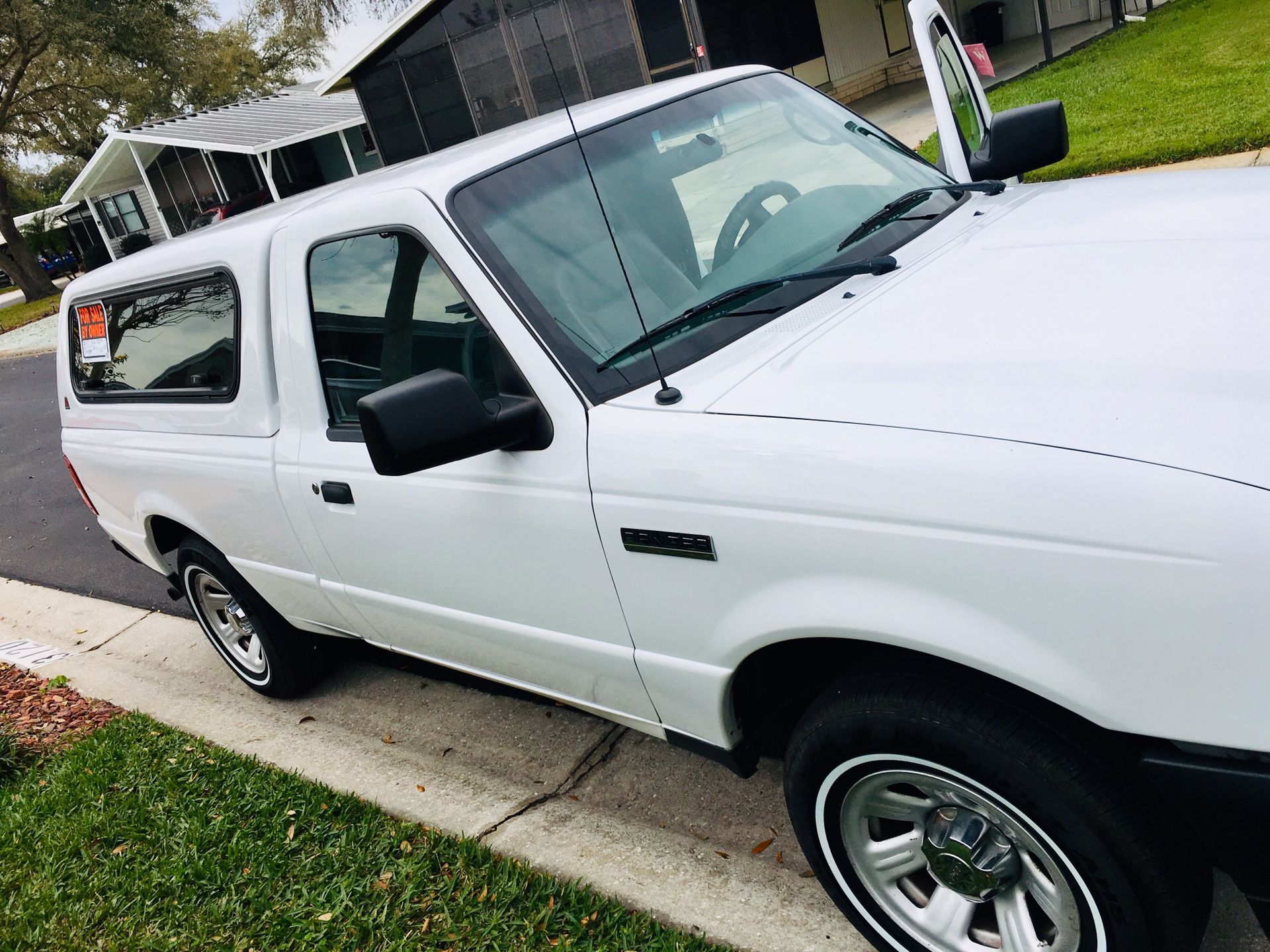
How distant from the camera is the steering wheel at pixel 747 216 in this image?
114 inches

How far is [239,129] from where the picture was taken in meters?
32.6

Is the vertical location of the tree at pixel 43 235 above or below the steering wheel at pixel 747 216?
above

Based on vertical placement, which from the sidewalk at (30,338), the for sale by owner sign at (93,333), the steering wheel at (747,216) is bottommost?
the sidewalk at (30,338)

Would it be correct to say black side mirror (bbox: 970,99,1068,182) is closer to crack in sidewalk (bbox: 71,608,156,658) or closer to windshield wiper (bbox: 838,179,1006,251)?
windshield wiper (bbox: 838,179,1006,251)

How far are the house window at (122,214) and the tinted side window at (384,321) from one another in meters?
43.1

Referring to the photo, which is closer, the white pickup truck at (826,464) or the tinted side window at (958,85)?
the white pickup truck at (826,464)

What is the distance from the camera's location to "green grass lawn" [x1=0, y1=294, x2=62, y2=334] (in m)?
29.7

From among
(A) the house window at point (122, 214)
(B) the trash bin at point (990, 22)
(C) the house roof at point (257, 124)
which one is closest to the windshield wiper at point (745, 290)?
(B) the trash bin at point (990, 22)

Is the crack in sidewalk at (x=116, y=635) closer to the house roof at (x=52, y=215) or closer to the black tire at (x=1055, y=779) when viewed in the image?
→ the black tire at (x=1055, y=779)

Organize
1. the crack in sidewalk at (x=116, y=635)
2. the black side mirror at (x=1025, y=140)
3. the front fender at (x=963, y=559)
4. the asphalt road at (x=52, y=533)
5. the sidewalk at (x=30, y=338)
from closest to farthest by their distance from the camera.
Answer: the front fender at (x=963, y=559) → the black side mirror at (x=1025, y=140) → the crack in sidewalk at (x=116, y=635) → the asphalt road at (x=52, y=533) → the sidewalk at (x=30, y=338)

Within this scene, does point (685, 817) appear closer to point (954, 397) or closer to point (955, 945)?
point (955, 945)

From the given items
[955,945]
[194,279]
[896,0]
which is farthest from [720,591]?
[896,0]

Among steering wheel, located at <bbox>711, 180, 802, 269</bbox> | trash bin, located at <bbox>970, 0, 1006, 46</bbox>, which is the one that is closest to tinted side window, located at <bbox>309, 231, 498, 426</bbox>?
steering wheel, located at <bbox>711, 180, 802, 269</bbox>

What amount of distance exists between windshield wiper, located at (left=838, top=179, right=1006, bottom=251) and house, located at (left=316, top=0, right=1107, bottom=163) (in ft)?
63.6
